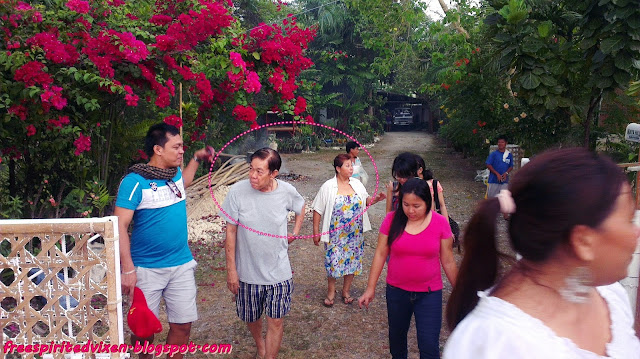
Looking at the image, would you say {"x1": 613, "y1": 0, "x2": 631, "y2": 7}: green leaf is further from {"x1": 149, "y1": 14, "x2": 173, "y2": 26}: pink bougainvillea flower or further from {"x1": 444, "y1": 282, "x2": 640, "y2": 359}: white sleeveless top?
{"x1": 444, "y1": 282, "x2": 640, "y2": 359}: white sleeveless top

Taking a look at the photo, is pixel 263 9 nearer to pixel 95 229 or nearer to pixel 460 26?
pixel 460 26

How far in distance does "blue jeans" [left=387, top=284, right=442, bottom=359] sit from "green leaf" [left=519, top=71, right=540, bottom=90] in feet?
15.5

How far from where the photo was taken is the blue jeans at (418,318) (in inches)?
126

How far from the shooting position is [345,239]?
4.98 meters

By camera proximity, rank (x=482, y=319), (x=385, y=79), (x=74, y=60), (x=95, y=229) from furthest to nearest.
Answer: (x=385, y=79), (x=74, y=60), (x=95, y=229), (x=482, y=319)

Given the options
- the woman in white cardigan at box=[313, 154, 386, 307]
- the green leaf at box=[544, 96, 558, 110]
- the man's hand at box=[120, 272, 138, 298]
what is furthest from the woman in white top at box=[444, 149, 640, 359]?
the green leaf at box=[544, 96, 558, 110]

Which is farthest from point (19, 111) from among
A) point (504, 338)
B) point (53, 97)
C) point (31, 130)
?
point (504, 338)

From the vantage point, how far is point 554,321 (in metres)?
1.25

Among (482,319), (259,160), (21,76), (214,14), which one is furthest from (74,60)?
(482,319)

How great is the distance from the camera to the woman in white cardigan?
15.9ft

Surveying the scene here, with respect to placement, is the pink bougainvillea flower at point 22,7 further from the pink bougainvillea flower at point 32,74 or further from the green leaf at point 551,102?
the green leaf at point 551,102

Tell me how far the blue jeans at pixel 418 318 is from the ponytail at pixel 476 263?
1.81 m

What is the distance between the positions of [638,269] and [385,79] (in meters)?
26.2

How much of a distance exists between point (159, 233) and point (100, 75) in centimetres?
200
